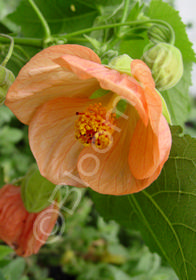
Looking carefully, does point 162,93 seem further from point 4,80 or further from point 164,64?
point 4,80

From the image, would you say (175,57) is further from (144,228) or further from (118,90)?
(144,228)

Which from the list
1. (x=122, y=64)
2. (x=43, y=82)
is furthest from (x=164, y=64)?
(x=43, y=82)

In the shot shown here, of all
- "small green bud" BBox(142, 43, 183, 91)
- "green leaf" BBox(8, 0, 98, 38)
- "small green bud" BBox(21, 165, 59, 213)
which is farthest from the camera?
"green leaf" BBox(8, 0, 98, 38)

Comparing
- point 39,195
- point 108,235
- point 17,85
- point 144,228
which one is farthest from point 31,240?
point 108,235

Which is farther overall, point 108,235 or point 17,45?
point 108,235

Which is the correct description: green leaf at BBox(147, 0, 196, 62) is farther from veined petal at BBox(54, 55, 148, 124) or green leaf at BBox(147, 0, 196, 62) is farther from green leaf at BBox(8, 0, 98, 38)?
veined petal at BBox(54, 55, 148, 124)

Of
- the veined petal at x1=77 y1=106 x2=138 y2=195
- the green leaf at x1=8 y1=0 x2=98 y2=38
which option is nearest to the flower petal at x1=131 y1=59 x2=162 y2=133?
the veined petal at x1=77 y1=106 x2=138 y2=195

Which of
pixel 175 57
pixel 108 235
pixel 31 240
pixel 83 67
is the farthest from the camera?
pixel 108 235
